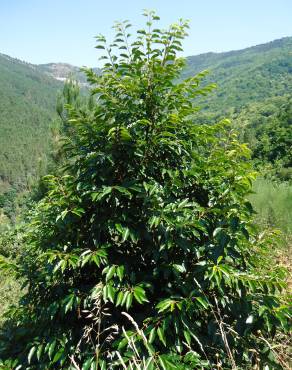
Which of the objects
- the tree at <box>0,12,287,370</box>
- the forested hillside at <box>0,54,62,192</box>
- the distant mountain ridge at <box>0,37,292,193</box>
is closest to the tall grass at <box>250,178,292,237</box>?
the tree at <box>0,12,287,370</box>

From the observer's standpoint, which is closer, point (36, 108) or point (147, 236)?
point (147, 236)

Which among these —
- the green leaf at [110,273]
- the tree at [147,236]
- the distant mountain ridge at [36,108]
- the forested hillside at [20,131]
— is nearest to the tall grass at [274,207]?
the tree at [147,236]

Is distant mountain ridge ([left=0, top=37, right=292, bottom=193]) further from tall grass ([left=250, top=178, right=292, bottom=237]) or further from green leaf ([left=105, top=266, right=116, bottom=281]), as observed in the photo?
green leaf ([left=105, top=266, right=116, bottom=281])

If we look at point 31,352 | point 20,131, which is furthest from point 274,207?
point 20,131

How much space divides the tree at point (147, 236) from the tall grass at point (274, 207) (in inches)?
247

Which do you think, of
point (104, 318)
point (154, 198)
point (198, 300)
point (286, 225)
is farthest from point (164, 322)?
point (286, 225)

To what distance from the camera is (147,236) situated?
9.13 feet

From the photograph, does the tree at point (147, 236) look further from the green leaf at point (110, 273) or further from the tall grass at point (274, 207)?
the tall grass at point (274, 207)

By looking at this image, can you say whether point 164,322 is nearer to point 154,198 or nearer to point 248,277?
point 248,277

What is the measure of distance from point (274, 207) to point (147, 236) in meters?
8.18

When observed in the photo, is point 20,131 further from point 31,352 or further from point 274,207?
point 31,352

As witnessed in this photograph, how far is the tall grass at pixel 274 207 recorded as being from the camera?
9.19 meters

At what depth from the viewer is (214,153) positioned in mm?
3111

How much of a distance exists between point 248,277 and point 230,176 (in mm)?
801
